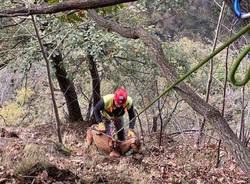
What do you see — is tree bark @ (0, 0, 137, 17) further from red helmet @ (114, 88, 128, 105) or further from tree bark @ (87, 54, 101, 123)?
tree bark @ (87, 54, 101, 123)

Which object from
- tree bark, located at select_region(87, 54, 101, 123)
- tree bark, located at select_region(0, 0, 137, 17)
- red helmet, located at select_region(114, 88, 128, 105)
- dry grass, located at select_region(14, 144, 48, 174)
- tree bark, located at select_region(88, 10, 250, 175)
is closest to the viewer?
tree bark, located at select_region(0, 0, 137, 17)

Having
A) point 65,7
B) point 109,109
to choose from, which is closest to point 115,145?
point 109,109

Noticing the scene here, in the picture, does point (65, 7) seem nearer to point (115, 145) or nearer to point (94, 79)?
point (115, 145)

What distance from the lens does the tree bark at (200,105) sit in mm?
3424

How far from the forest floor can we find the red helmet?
996mm

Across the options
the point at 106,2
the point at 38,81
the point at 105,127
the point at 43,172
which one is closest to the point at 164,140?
the point at 105,127

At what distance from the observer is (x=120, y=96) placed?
815cm

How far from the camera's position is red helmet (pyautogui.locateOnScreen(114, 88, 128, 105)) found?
814 cm

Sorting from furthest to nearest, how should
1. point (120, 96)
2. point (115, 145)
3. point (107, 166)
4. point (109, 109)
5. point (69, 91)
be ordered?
point (69, 91) < point (109, 109) < point (115, 145) < point (120, 96) < point (107, 166)

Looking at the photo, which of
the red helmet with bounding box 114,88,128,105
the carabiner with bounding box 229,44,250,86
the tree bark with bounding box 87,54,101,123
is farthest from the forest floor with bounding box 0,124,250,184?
the carabiner with bounding box 229,44,250,86

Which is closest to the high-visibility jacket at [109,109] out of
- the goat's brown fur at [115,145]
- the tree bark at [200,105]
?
the goat's brown fur at [115,145]

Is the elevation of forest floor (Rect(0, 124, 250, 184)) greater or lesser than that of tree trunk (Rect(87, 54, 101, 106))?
lesser

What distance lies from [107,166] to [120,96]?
1.80 meters

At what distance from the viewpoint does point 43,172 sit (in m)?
4.75
